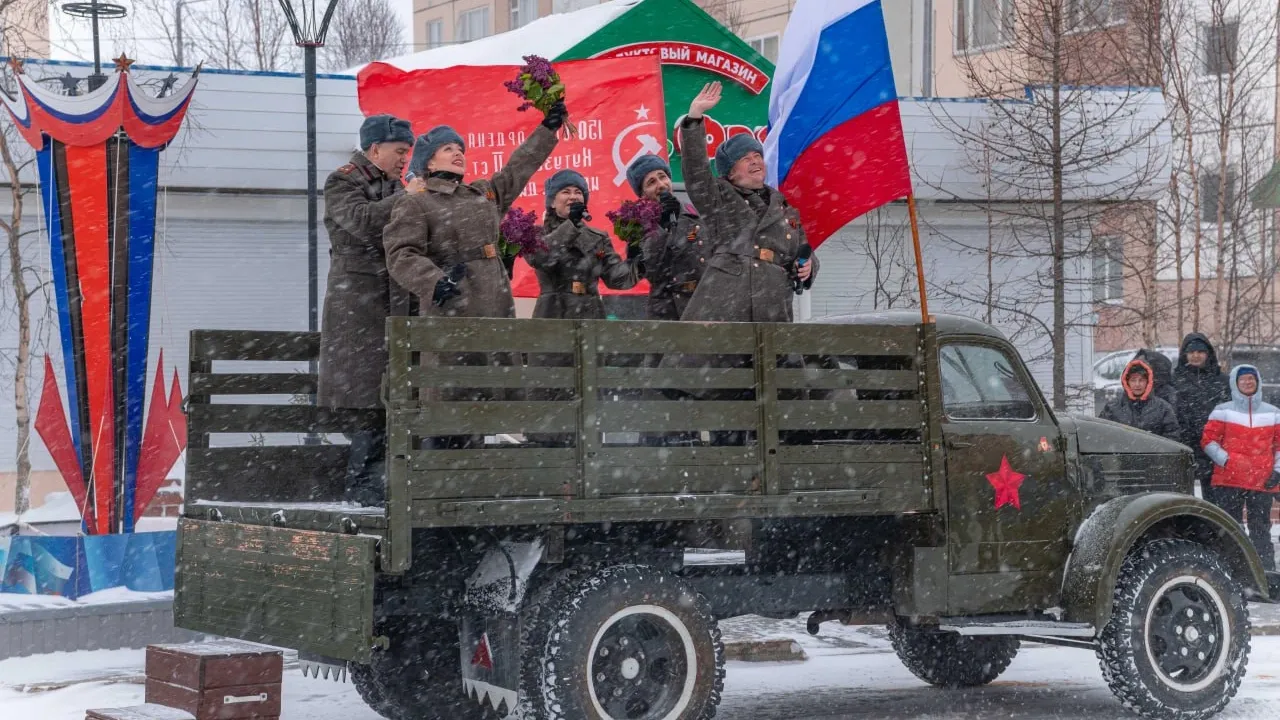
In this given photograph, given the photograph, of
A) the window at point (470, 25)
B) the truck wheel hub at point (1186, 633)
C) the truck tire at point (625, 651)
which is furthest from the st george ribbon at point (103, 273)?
the window at point (470, 25)

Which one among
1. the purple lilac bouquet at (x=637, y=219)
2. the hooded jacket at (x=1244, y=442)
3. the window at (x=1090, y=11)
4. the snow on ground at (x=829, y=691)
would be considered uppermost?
the window at (x=1090, y=11)

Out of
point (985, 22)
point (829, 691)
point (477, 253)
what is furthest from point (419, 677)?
point (985, 22)

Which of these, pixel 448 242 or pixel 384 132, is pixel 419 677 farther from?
pixel 384 132

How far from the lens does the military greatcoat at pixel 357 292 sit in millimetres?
7316

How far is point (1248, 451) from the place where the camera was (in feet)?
37.6

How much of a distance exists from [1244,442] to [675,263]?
517 centimetres

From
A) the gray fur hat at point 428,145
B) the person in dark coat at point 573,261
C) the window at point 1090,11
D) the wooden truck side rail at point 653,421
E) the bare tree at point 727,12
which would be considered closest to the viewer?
the wooden truck side rail at point 653,421

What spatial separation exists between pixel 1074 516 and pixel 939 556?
87 centimetres

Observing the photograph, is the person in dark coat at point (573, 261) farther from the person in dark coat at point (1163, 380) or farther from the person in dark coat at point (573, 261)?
the person in dark coat at point (1163, 380)

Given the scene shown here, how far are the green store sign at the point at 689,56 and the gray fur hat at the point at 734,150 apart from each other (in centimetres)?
631

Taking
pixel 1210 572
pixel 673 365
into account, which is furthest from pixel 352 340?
pixel 1210 572

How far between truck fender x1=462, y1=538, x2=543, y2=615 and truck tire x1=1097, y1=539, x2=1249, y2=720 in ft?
9.15

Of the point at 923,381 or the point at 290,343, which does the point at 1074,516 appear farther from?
the point at 290,343

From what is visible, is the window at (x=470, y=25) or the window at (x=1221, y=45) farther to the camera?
the window at (x=470, y=25)
